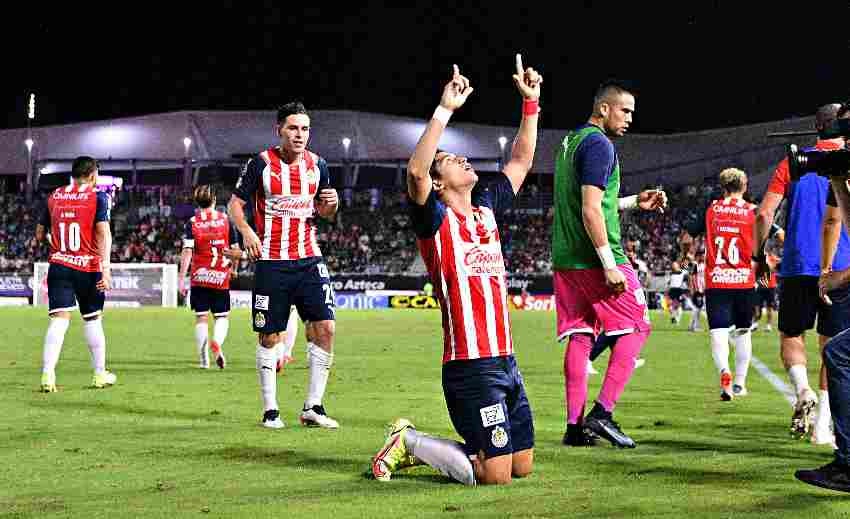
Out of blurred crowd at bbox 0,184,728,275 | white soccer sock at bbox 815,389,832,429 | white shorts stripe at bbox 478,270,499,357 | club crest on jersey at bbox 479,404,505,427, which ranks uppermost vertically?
blurred crowd at bbox 0,184,728,275

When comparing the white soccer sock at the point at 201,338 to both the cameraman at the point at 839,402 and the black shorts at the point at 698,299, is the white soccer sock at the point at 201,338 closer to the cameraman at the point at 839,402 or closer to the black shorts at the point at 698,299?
the cameraman at the point at 839,402

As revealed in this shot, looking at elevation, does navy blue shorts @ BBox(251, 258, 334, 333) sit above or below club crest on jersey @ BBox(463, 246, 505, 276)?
below

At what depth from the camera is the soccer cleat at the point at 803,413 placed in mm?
8844

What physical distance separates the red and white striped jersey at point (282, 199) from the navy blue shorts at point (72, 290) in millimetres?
3648

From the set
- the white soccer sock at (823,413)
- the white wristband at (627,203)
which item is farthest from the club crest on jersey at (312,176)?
the white soccer sock at (823,413)

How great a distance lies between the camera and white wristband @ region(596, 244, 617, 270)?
27.0 ft

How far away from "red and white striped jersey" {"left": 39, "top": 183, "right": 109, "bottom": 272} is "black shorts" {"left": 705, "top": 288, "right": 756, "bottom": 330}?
6.58m

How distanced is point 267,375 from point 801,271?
13.8 feet

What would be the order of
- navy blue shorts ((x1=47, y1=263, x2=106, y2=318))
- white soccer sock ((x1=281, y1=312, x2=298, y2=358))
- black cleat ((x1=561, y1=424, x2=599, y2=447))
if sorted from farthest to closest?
1. white soccer sock ((x1=281, y1=312, x2=298, y2=358))
2. navy blue shorts ((x1=47, y1=263, x2=106, y2=318))
3. black cleat ((x1=561, y1=424, x2=599, y2=447))

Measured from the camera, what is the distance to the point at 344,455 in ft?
26.7

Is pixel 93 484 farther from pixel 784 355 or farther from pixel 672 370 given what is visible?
pixel 672 370

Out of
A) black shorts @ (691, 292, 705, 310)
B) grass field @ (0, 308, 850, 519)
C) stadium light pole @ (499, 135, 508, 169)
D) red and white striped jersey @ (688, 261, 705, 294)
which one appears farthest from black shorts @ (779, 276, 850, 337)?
stadium light pole @ (499, 135, 508, 169)

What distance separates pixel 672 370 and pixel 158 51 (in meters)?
58.8

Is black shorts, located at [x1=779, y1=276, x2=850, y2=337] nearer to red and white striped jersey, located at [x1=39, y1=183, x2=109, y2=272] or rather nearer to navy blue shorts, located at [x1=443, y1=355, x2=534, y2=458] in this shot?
navy blue shorts, located at [x1=443, y1=355, x2=534, y2=458]
